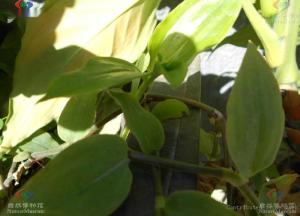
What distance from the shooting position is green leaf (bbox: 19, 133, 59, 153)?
0.50 m

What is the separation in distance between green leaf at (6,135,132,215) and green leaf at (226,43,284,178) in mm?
107

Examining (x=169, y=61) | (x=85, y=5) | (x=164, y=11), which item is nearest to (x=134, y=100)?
(x=169, y=61)

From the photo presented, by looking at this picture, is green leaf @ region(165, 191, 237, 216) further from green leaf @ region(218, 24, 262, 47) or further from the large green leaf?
→ green leaf @ region(218, 24, 262, 47)

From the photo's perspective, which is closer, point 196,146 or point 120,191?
point 120,191

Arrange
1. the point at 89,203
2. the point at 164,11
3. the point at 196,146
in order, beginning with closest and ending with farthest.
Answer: the point at 89,203, the point at 196,146, the point at 164,11

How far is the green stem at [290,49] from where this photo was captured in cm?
46

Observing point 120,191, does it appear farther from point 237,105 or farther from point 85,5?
point 85,5

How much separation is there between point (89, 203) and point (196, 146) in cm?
17

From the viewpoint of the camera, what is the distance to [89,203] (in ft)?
1.19

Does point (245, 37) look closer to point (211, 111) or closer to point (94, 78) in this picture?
point (211, 111)

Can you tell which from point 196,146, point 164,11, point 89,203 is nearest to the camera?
point 89,203

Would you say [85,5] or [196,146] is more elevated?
[85,5]

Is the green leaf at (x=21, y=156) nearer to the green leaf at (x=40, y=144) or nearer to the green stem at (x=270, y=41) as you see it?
the green leaf at (x=40, y=144)

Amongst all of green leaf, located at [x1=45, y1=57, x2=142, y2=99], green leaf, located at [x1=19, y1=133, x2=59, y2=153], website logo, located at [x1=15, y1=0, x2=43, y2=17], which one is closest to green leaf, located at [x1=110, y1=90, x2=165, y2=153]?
green leaf, located at [x1=45, y1=57, x2=142, y2=99]
